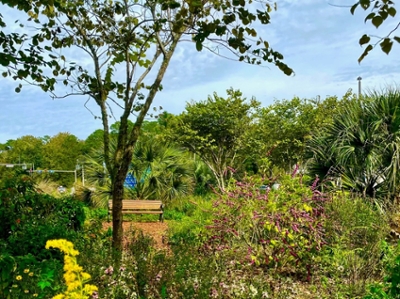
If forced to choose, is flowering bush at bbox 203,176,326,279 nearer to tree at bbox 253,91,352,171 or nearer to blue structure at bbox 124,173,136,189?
blue structure at bbox 124,173,136,189

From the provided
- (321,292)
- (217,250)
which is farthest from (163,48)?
(321,292)

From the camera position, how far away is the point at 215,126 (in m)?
19.9

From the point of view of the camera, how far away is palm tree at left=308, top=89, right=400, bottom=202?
7.66 metres

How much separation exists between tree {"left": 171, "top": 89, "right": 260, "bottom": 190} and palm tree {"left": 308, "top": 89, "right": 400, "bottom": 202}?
1087 cm

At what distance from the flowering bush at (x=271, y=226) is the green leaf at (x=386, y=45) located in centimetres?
347

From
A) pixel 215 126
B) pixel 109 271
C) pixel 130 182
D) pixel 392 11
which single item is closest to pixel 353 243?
pixel 109 271

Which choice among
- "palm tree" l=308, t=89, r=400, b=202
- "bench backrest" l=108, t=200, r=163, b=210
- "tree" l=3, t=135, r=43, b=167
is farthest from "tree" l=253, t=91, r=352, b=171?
"tree" l=3, t=135, r=43, b=167

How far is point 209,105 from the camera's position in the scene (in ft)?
65.1

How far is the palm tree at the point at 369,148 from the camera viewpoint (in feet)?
25.1

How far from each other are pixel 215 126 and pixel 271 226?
15038mm

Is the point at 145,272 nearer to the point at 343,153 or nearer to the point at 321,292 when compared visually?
the point at 321,292

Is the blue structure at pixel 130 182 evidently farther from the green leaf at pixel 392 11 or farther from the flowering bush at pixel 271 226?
the green leaf at pixel 392 11

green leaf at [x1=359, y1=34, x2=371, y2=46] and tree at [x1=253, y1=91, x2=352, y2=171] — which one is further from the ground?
tree at [x1=253, y1=91, x2=352, y2=171]

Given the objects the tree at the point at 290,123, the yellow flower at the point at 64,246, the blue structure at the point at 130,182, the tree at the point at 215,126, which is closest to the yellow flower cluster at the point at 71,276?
the yellow flower at the point at 64,246
